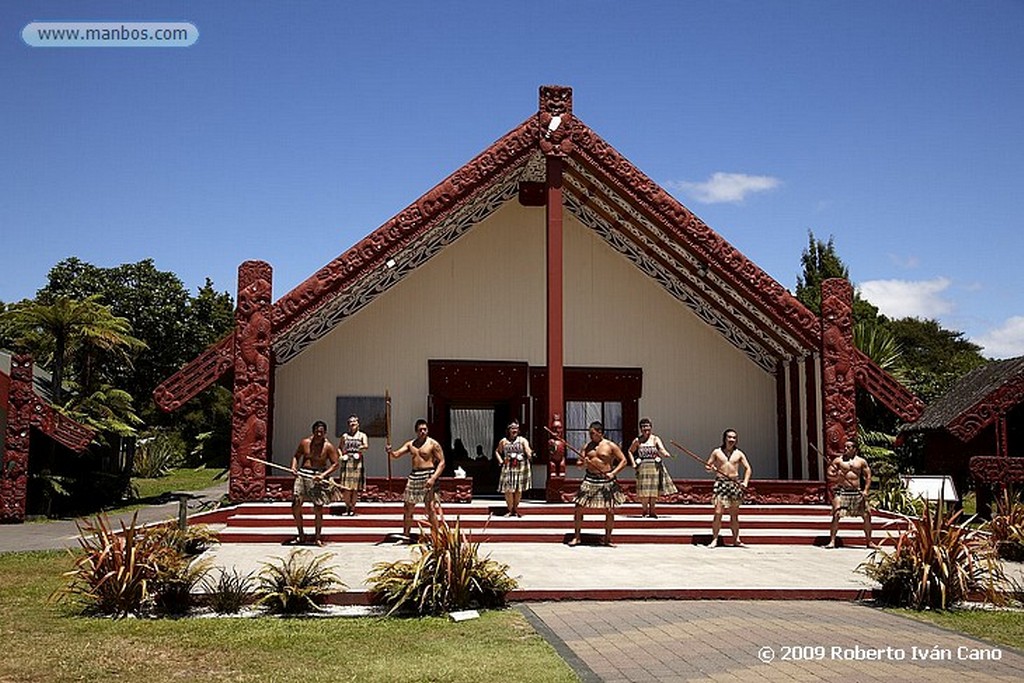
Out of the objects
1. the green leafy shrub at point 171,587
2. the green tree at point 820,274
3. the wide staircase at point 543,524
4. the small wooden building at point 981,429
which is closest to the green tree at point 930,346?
the green tree at point 820,274

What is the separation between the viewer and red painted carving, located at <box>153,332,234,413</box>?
41.9 feet

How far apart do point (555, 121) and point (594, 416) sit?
5.23 metres

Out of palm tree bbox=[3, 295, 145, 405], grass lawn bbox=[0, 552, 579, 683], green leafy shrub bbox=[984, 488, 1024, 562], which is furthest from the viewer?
palm tree bbox=[3, 295, 145, 405]

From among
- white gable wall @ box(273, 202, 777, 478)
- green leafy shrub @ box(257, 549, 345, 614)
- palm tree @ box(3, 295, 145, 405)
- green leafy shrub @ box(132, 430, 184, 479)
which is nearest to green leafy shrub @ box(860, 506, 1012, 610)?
green leafy shrub @ box(257, 549, 345, 614)

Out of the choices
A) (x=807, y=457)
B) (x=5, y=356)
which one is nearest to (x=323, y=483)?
(x=807, y=457)

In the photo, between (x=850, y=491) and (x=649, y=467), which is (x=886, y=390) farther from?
(x=649, y=467)

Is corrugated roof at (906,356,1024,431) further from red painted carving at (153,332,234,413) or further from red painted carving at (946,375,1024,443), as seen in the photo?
red painted carving at (153,332,234,413)

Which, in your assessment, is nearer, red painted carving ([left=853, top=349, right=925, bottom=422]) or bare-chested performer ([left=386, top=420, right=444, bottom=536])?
bare-chested performer ([left=386, top=420, right=444, bottom=536])

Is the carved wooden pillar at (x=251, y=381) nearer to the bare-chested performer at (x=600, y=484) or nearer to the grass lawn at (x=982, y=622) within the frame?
the bare-chested performer at (x=600, y=484)

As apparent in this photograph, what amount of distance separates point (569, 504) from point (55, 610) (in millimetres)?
6787

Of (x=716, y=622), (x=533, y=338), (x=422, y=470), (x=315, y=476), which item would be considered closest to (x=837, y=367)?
(x=533, y=338)

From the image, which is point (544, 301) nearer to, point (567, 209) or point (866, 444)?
point (567, 209)

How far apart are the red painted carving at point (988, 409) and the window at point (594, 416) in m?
5.34

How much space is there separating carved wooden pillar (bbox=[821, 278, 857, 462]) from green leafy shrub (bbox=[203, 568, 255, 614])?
896 centimetres
